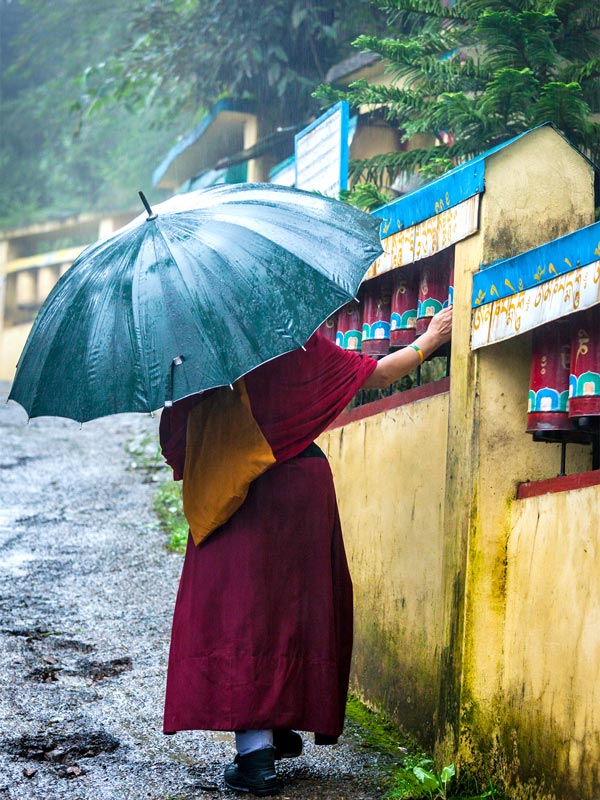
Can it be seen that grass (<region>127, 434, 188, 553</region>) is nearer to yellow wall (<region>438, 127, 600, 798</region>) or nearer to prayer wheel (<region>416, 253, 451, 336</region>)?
prayer wheel (<region>416, 253, 451, 336</region>)

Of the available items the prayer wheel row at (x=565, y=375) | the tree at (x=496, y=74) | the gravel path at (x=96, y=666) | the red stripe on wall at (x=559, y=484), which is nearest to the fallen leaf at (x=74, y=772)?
the gravel path at (x=96, y=666)

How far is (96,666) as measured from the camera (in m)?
4.97

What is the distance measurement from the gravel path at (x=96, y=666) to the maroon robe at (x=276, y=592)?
12.8 inches

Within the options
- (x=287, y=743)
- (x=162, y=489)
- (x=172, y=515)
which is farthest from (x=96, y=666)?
(x=162, y=489)

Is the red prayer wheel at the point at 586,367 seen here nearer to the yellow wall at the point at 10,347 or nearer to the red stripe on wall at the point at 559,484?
the red stripe on wall at the point at 559,484

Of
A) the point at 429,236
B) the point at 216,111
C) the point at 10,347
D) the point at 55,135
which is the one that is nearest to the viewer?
the point at 429,236

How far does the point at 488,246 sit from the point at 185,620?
160cm

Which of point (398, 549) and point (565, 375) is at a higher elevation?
point (565, 375)

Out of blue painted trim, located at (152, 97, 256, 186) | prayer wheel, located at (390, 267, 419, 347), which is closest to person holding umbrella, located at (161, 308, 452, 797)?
prayer wheel, located at (390, 267, 419, 347)

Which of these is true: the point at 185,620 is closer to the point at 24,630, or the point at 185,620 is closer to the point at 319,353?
the point at 319,353

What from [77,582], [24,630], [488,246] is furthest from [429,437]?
[77,582]

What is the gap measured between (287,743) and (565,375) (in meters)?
1.58

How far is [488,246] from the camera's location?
343 centimetres

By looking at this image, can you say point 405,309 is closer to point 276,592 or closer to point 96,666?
point 276,592
